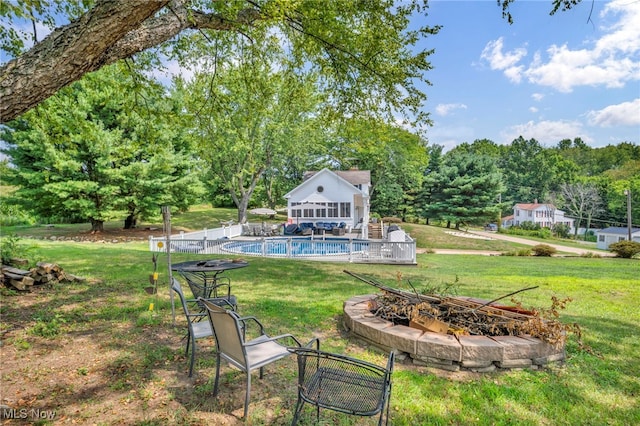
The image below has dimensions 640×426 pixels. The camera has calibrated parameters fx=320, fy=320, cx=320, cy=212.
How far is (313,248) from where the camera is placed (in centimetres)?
1372

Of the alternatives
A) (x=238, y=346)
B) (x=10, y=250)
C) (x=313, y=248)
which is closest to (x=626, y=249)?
(x=313, y=248)

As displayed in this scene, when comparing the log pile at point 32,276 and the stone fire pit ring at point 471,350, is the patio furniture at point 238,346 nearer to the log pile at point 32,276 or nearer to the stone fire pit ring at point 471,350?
the stone fire pit ring at point 471,350

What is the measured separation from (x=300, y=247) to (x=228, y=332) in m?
11.0

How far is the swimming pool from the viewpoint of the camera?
1309 centimetres

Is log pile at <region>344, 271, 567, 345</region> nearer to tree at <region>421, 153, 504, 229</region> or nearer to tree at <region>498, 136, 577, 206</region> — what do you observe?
tree at <region>421, 153, 504, 229</region>

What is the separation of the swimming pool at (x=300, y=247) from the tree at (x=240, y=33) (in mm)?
6494

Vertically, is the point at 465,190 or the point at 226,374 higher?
the point at 465,190

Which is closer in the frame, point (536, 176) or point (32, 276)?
point (32, 276)

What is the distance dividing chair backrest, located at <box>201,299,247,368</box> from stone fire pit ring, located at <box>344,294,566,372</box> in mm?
1876

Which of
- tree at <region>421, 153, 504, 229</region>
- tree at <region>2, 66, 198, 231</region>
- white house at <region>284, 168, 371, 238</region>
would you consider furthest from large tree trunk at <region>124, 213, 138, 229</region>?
tree at <region>421, 153, 504, 229</region>

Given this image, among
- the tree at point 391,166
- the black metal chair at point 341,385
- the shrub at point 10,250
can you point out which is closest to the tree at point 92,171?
the shrub at point 10,250

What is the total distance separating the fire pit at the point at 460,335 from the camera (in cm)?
347

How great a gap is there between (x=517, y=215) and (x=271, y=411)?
5548 centimetres

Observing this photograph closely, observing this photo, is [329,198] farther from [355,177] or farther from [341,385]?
[341,385]
